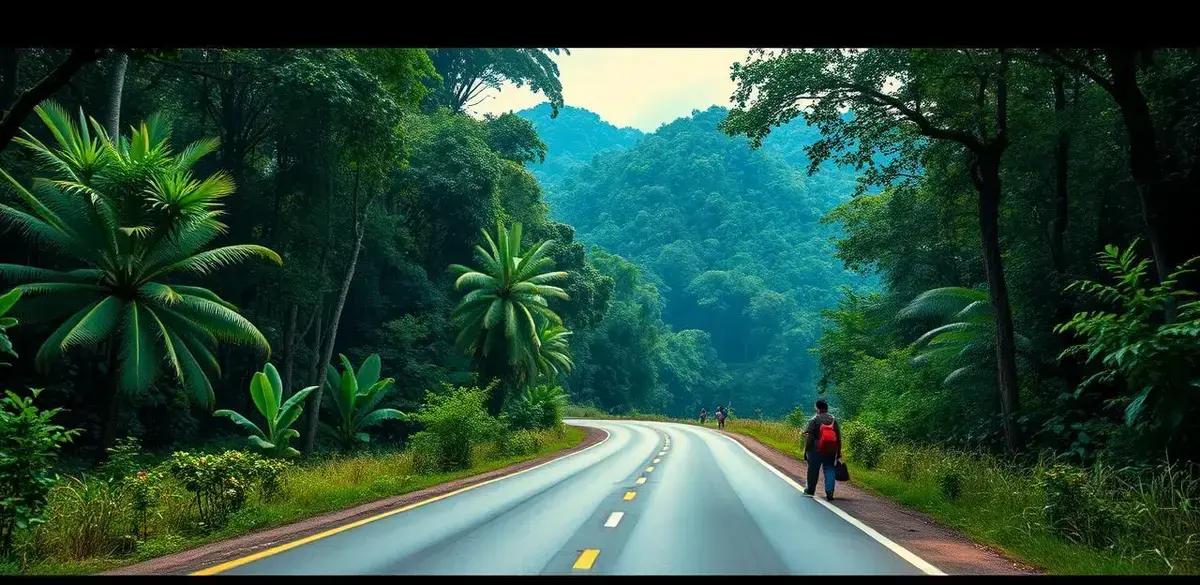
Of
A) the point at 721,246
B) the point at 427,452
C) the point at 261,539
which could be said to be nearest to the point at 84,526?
the point at 261,539

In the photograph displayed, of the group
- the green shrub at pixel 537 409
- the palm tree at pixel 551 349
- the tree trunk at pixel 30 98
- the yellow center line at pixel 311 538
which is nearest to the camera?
the tree trunk at pixel 30 98

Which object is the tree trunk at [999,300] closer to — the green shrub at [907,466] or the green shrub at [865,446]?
the green shrub at [907,466]

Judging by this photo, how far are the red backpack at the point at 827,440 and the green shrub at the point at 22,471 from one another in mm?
11199

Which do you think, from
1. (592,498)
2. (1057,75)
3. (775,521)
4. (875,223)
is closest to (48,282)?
(592,498)

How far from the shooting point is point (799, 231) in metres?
125

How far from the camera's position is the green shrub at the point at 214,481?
10.0m

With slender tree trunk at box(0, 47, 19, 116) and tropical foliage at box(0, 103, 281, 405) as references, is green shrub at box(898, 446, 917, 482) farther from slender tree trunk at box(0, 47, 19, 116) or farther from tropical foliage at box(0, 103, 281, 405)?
slender tree trunk at box(0, 47, 19, 116)

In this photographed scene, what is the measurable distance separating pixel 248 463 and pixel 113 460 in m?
1.70

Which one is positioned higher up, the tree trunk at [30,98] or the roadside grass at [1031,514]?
the tree trunk at [30,98]

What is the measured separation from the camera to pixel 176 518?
9.81 meters

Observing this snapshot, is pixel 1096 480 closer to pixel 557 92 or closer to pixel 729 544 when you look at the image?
pixel 729 544

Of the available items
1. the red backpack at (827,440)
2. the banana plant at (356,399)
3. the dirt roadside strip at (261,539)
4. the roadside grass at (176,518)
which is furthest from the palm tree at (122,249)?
the red backpack at (827,440)

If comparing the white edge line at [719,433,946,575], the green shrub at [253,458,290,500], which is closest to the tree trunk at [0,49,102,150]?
the green shrub at [253,458,290,500]

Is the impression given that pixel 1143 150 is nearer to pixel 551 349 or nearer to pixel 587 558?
pixel 587 558
